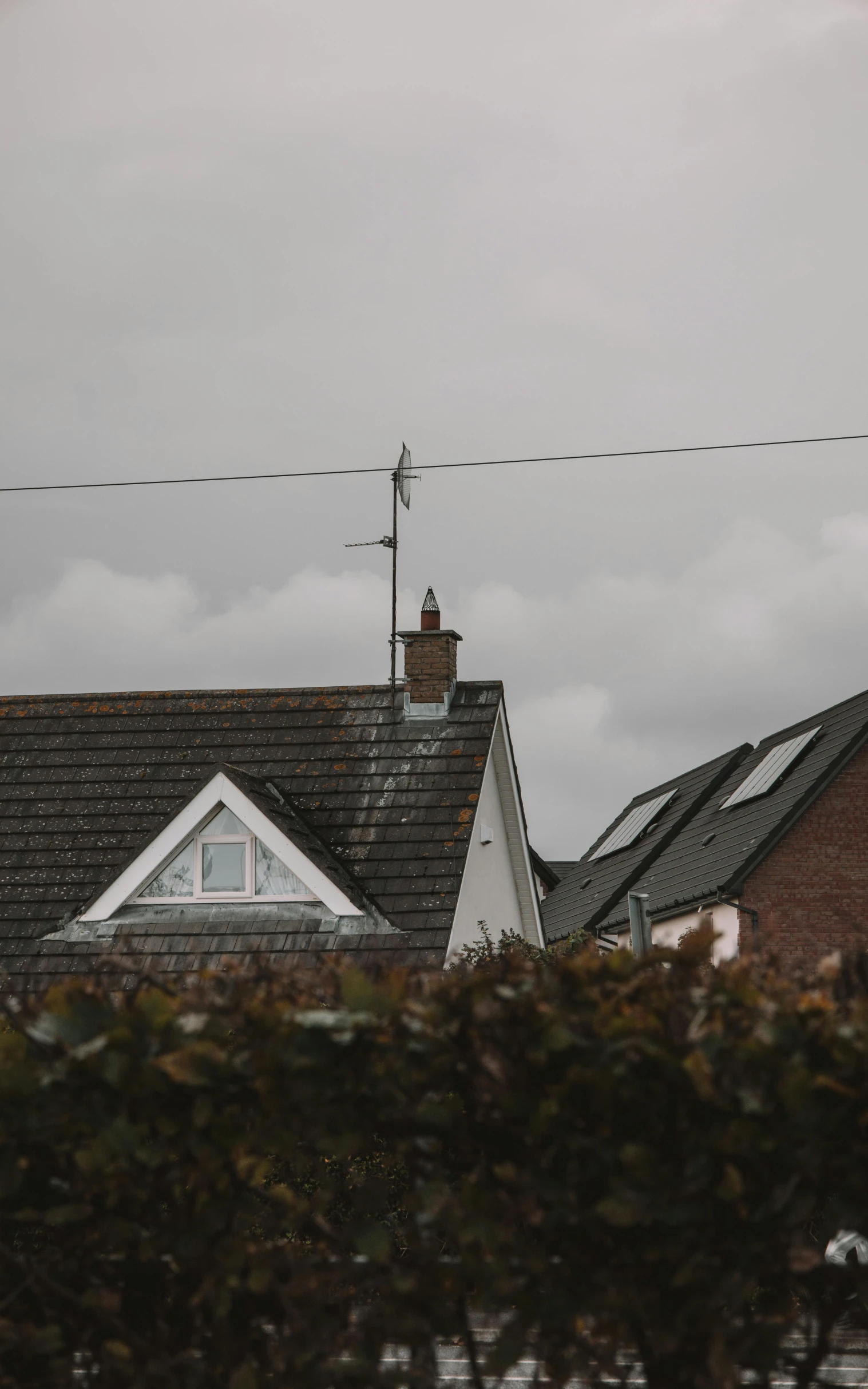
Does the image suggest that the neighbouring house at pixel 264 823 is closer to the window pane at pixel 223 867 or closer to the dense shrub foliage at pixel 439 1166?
the window pane at pixel 223 867

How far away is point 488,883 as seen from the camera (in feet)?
51.6

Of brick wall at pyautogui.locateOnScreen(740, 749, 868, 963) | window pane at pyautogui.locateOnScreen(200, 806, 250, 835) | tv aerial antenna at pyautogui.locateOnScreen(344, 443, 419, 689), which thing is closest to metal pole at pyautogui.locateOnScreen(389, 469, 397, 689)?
tv aerial antenna at pyautogui.locateOnScreen(344, 443, 419, 689)

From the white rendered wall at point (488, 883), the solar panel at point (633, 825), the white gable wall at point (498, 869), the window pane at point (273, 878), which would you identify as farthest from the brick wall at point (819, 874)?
the window pane at point (273, 878)

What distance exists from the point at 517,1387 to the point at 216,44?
1048cm

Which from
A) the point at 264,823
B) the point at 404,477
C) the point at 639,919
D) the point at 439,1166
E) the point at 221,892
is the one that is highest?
the point at 404,477

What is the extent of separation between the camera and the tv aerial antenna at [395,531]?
16906 mm

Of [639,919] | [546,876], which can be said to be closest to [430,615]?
[639,919]

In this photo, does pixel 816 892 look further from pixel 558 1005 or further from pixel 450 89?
pixel 558 1005

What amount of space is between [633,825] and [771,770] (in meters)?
9.15

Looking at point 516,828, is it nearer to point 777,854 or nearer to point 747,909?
point 747,909

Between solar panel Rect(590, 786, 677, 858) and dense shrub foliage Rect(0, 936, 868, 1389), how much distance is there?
3001 centimetres

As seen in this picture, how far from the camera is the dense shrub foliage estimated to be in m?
3.04

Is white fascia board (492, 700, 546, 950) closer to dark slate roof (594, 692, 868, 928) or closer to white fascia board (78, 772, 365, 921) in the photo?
white fascia board (78, 772, 365, 921)

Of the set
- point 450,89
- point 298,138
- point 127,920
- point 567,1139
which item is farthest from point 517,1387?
point 298,138
